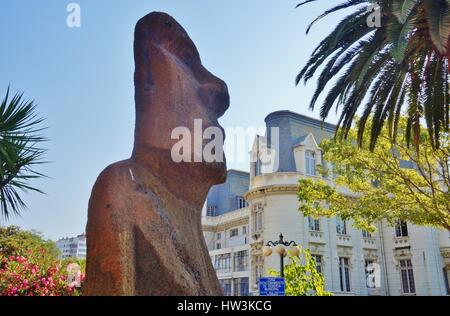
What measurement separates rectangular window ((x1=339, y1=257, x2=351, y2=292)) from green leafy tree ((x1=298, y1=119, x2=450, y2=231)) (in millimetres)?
13670

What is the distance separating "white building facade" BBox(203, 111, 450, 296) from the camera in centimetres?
2714

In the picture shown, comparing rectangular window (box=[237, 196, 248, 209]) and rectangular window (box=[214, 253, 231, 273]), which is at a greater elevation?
rectangular window (box=[237, 196, 248, 209])

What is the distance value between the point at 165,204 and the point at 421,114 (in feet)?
30.0

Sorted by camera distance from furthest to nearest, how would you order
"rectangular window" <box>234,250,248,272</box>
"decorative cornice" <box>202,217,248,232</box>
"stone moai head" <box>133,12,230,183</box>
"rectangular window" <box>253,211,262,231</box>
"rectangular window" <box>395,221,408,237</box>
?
"decorative cornice" <box>202,217,248,232</box>
"rectangular window" <box>234,250,248,272</box>
"rectangular window" <box>395,221,408,237</box>
"rectangular window" <box>253,211,262,231</box>
"stone moai head" <box>133,12,230,183</box>

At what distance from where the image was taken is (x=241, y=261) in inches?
1325

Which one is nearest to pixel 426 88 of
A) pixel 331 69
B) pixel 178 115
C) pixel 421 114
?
pixel 421 114

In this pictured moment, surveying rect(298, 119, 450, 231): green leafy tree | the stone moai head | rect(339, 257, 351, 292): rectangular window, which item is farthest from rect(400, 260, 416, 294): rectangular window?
the stone moai head

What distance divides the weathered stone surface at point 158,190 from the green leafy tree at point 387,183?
10243 millimetres

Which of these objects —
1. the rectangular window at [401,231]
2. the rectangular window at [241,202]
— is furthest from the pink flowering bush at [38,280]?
the rectangular window at [241,202]

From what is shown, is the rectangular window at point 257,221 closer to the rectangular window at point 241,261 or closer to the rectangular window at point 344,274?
the rectangular window at point 241,261

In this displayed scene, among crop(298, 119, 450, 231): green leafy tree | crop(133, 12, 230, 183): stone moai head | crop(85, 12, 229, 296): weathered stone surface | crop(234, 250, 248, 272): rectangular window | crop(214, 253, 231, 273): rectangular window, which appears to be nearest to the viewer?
crop(85, 12, 229, 296): weathered stone surface

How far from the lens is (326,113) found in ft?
37.6

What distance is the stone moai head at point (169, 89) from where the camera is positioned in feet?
14.2

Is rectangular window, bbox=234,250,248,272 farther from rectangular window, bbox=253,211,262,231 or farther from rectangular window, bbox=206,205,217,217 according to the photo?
rectangular window, bbox=206,205,217,217
